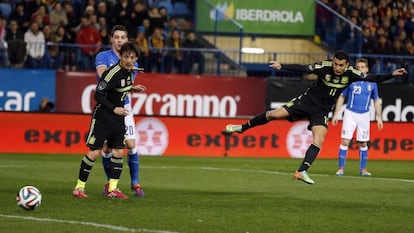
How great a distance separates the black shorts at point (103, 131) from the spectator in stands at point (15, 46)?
47.0 ft

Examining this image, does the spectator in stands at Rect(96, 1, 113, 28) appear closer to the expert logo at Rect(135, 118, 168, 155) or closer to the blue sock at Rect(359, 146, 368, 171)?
the expert logo at Rect(135, 118, 168, 155)

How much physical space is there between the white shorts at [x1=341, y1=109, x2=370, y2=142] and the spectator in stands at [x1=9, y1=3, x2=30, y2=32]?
10.7 m

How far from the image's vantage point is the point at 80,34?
95.3 ft

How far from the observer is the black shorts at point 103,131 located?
14.0m

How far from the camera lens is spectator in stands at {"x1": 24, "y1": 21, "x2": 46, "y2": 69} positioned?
28203mm

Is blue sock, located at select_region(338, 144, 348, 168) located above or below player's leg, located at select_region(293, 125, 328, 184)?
below

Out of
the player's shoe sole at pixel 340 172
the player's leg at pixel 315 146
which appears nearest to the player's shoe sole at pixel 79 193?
the player's leg at pixel 315 146

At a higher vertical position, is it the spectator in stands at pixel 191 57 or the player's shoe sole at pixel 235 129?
the spectator in stands at pixel 191 57

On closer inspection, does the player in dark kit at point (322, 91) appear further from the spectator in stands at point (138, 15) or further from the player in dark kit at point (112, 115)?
the spectator in stands at point (138, 15)

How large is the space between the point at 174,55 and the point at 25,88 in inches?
168

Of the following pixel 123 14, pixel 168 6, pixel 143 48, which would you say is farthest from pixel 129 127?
pixel 168 6

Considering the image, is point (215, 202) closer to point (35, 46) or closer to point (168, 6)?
point (35, 46)

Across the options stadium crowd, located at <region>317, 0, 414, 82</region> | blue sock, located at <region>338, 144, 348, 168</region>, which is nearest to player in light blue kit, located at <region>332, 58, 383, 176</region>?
blue sock, located at <region>338, 144, 348, 168</region>

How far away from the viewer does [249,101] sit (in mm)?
30531
